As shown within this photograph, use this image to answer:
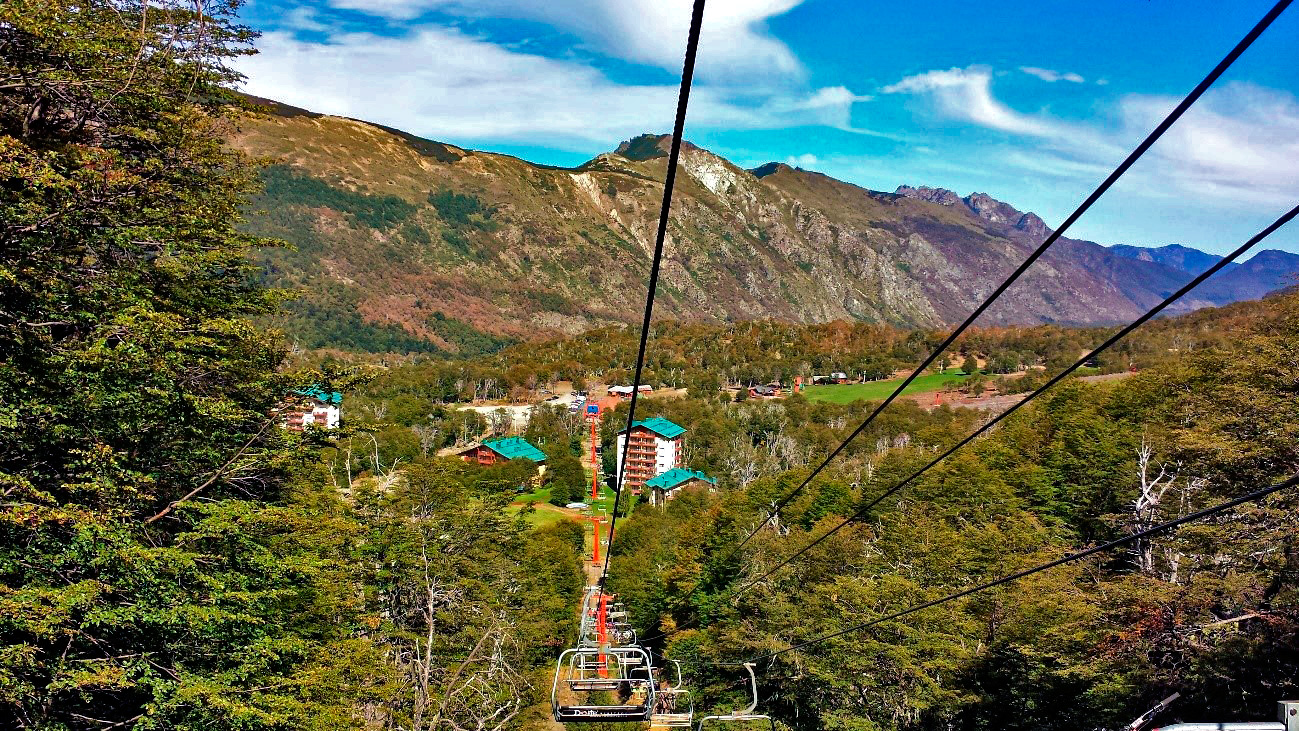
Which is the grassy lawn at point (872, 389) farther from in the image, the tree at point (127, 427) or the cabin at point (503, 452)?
the tree at point (127, 427)

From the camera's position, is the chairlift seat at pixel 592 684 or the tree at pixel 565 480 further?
the tree at pixel 565 480

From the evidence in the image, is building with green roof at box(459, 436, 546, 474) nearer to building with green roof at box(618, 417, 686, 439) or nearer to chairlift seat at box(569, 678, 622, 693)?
building with green roof at box(618, 417, 686, 439)

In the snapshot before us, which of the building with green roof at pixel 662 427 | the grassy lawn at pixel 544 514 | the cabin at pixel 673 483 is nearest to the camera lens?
the grassy lawn at pixel 544 514

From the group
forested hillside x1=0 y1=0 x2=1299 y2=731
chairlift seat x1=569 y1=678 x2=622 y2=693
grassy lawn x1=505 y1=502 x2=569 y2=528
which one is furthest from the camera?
grassy lawn x1=505 y1=502 x2=569 y2=528

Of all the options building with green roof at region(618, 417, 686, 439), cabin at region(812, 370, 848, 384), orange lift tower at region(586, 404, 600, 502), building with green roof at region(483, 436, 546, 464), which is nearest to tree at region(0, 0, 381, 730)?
orange lift tower at region(586, 404, 600, 502)

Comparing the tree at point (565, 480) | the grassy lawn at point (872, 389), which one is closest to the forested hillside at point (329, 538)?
the tree at point (565, 480)

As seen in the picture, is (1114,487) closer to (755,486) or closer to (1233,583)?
(1233,583)
